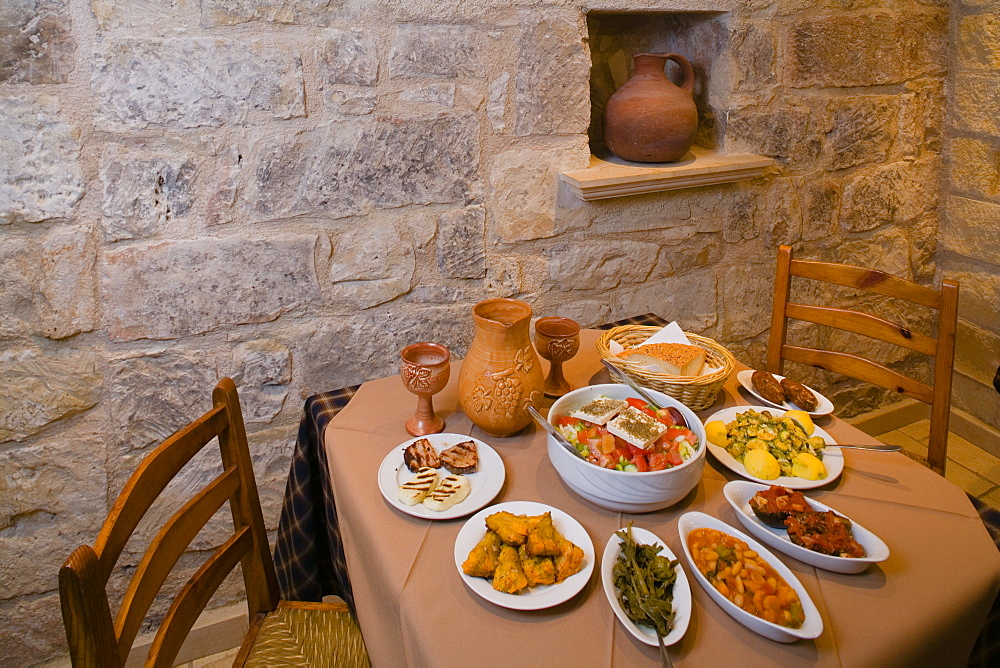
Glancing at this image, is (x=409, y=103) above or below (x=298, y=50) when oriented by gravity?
below

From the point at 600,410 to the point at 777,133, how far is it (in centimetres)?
139

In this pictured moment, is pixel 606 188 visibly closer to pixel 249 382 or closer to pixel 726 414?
pixel 726 414

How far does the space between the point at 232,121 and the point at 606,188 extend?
921 mm

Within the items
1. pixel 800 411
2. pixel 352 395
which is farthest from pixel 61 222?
pixel 800 411

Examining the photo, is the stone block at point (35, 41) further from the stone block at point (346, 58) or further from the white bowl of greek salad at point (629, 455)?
the white bowl of greek salad at point (629, 455)

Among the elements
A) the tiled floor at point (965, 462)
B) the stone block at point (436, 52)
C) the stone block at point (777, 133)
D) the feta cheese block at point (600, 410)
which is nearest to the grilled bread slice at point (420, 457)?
the feta cheese block at point (600, 410)

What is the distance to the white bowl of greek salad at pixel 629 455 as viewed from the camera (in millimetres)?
966

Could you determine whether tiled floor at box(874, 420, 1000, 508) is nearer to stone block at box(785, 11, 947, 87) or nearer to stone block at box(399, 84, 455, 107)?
stone block at box(785, 11, 947, 87)

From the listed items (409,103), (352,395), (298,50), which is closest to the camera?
(352,395)

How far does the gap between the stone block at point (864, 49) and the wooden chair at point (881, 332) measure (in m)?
0.80

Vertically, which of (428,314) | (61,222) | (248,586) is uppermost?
(61,222)

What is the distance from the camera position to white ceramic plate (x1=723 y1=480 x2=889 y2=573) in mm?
889

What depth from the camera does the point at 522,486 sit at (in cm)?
109

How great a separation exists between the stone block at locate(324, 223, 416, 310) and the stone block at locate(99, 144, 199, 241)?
1.15 feet
